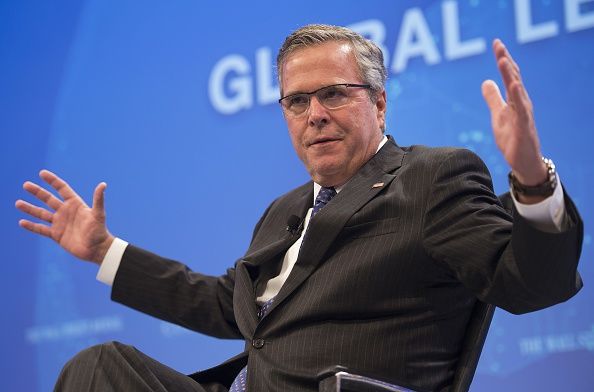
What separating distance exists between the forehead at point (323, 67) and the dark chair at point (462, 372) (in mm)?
736

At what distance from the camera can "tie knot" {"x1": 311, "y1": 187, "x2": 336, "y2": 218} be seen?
7.66ft

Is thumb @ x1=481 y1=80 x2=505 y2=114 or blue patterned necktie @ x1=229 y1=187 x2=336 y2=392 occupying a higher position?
thumb @ x1=481 y1=80 x2=505 y2=114

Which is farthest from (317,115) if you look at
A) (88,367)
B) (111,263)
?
(88,367)

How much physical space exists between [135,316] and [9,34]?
1.87 metres

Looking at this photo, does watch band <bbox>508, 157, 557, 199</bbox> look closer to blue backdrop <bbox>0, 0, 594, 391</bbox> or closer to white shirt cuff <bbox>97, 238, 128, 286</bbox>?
blue backdrop <bbox>0, 0, 594, 391</bbox>

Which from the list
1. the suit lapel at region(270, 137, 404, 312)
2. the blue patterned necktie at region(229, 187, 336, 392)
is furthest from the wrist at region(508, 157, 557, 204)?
the blue patterned necktie at region(229, 187, 336, 392)

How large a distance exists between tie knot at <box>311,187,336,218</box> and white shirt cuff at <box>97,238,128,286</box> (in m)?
0.65

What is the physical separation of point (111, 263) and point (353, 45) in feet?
3.20

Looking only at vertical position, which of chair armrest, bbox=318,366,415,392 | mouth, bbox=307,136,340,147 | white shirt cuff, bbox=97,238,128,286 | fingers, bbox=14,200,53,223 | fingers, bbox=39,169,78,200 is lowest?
chair armrest, bbox=318,366,415,392

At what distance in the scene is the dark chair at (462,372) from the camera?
1.70 metres

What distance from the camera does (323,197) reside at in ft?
7.73

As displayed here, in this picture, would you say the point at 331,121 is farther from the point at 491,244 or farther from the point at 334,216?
the point at 491,244

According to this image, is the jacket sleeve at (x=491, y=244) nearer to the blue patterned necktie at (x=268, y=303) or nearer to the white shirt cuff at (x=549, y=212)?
the white shirt cuff at (x=549, y=212)

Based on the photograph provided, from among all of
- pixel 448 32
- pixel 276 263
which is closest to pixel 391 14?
pixel 448 32
